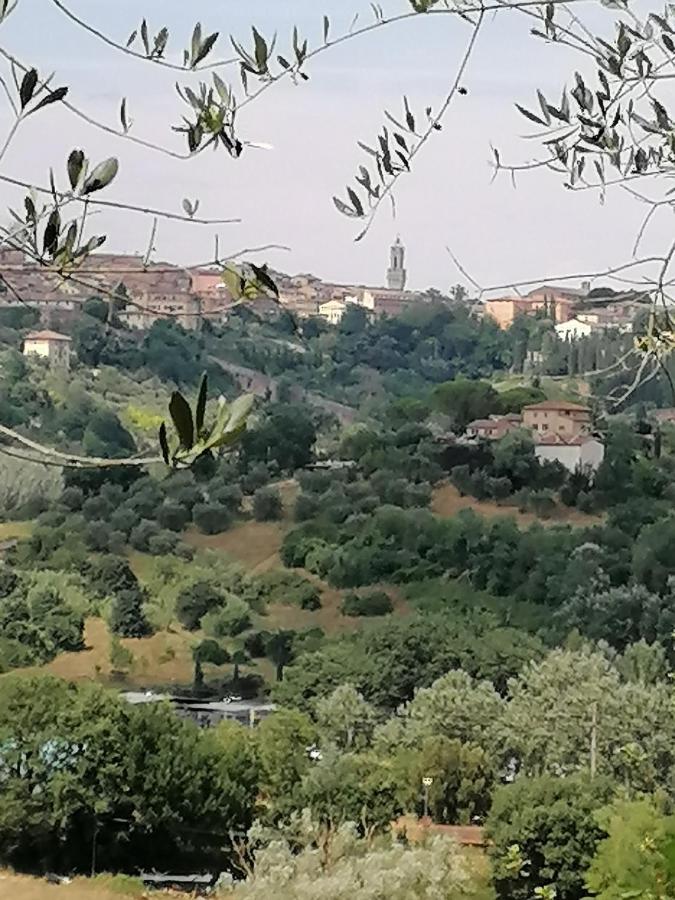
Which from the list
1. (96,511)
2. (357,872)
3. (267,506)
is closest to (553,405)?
(267,506)

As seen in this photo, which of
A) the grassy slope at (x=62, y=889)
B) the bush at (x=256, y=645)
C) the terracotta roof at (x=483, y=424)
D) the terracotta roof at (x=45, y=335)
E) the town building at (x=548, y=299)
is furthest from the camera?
the terracotta roof at (x=483, y=424)

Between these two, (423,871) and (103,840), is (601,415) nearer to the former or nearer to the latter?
(423,871)

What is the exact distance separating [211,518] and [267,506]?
2.37ft

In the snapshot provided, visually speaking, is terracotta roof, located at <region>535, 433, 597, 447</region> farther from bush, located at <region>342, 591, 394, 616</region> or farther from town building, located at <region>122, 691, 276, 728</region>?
town building, located at <region>122, 691, 276, 728</region>

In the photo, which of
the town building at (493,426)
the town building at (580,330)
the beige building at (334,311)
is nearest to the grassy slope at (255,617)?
the town building at (493,426)

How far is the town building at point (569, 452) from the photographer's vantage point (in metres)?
18.6

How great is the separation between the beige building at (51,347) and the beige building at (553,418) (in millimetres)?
5806

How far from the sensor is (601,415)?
1671 millimetres

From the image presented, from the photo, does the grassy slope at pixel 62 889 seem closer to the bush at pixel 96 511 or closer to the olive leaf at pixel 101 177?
the olive leaf at pixel 101 177

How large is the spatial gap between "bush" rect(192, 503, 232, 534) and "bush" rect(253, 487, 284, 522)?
0.38 metres

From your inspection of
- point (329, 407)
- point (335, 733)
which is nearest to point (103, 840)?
point (335, 733)

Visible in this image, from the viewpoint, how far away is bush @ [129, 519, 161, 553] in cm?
1794

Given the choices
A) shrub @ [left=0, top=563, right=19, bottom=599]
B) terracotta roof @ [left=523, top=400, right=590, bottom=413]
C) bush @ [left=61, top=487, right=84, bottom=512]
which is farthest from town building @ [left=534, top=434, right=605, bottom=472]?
shrub @ [left=0, top=563, right=19, bottom=599]

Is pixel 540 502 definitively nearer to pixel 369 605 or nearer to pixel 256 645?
pixel 369 605
